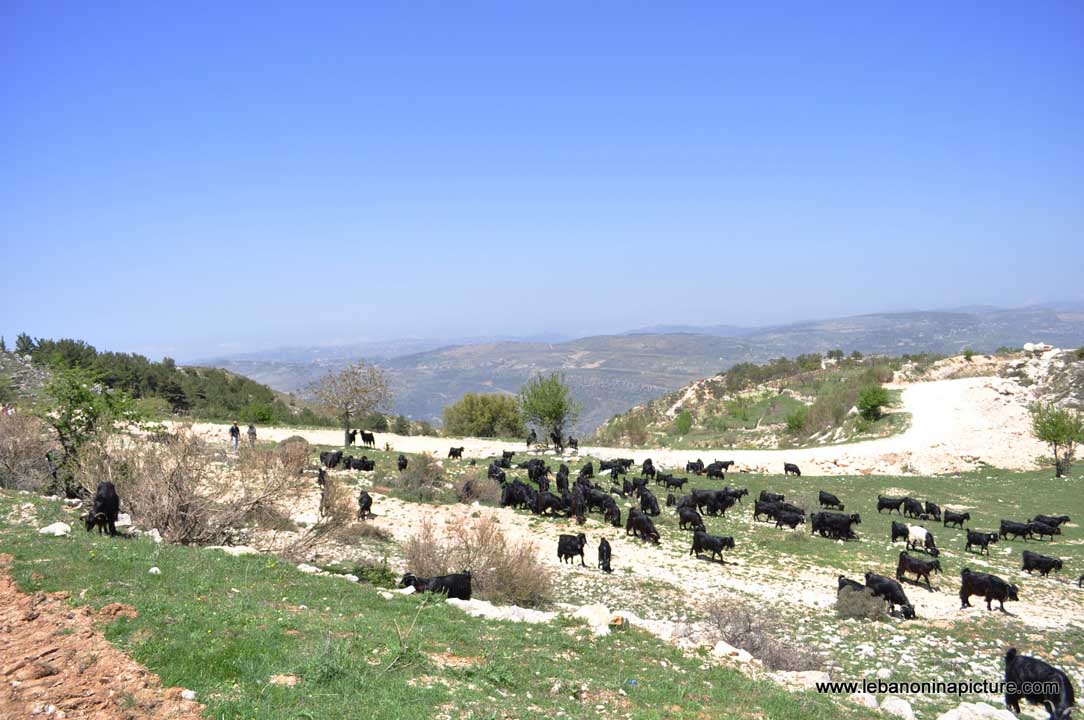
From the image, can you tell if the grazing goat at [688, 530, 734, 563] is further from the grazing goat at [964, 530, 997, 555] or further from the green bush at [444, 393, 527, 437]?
the green bush at [444, 393, 527, 437]

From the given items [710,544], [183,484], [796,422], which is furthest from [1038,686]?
[796,422]

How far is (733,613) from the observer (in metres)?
12.0

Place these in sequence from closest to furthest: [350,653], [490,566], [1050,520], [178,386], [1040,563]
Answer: [350,653] < [490,566] < [1040,563] < [1050,520] < [178,386]

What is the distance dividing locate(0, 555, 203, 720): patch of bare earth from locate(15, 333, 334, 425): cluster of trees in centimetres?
3969

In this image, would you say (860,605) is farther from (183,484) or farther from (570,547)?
(183,484)

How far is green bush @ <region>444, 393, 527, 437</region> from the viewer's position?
5447 centimetres

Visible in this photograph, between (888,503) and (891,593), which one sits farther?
(888,503)

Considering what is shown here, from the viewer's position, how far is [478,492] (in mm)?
24734

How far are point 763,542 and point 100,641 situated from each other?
57.8 feet

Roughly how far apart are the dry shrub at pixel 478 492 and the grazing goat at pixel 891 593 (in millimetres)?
13763

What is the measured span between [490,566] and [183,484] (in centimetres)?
712

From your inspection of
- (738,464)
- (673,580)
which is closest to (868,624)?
(673,580)

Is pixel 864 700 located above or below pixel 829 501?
above

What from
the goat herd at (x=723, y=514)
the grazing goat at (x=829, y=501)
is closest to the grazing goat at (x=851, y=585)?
the goat herd at (x=723, y=514)
